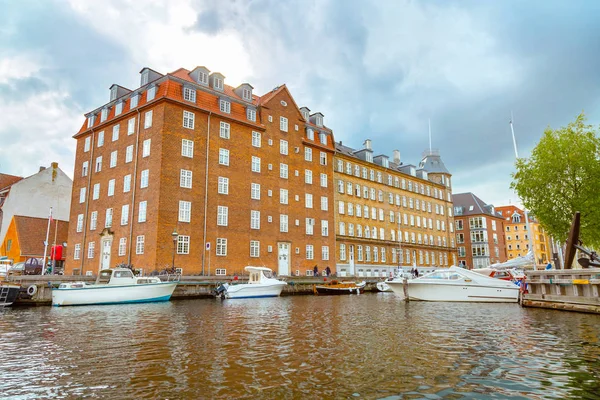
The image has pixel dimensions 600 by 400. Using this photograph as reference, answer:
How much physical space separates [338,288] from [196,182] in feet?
59.8

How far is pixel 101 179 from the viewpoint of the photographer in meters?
46.1

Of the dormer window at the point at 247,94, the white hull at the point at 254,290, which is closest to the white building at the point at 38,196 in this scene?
the dormer window at the point at 247,94

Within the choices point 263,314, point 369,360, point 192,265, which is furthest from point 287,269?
point 369,360

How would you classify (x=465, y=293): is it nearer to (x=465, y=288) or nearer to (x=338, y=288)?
(x=465, y=288)

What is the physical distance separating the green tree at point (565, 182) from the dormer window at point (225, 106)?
30.3 meters

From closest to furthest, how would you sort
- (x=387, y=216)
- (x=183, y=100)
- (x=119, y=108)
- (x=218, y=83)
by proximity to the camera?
(x=183, y=100), (x=119, y=108), (x=218, y=83), (x=387, y=216)

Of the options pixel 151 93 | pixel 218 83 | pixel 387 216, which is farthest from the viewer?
pixel 387 216

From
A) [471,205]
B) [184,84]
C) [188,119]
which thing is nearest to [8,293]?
[188,119]

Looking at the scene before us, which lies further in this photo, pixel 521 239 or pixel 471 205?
pixel 521 239

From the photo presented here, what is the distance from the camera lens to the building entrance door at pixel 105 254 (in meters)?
41.4

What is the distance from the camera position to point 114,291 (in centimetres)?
2848

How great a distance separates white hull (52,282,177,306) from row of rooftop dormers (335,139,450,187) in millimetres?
39053

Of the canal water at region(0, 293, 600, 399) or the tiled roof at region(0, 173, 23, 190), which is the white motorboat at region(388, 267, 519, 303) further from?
the tiled roof at region(0, 173, 23, 190)

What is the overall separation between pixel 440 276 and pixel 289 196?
23675mm
